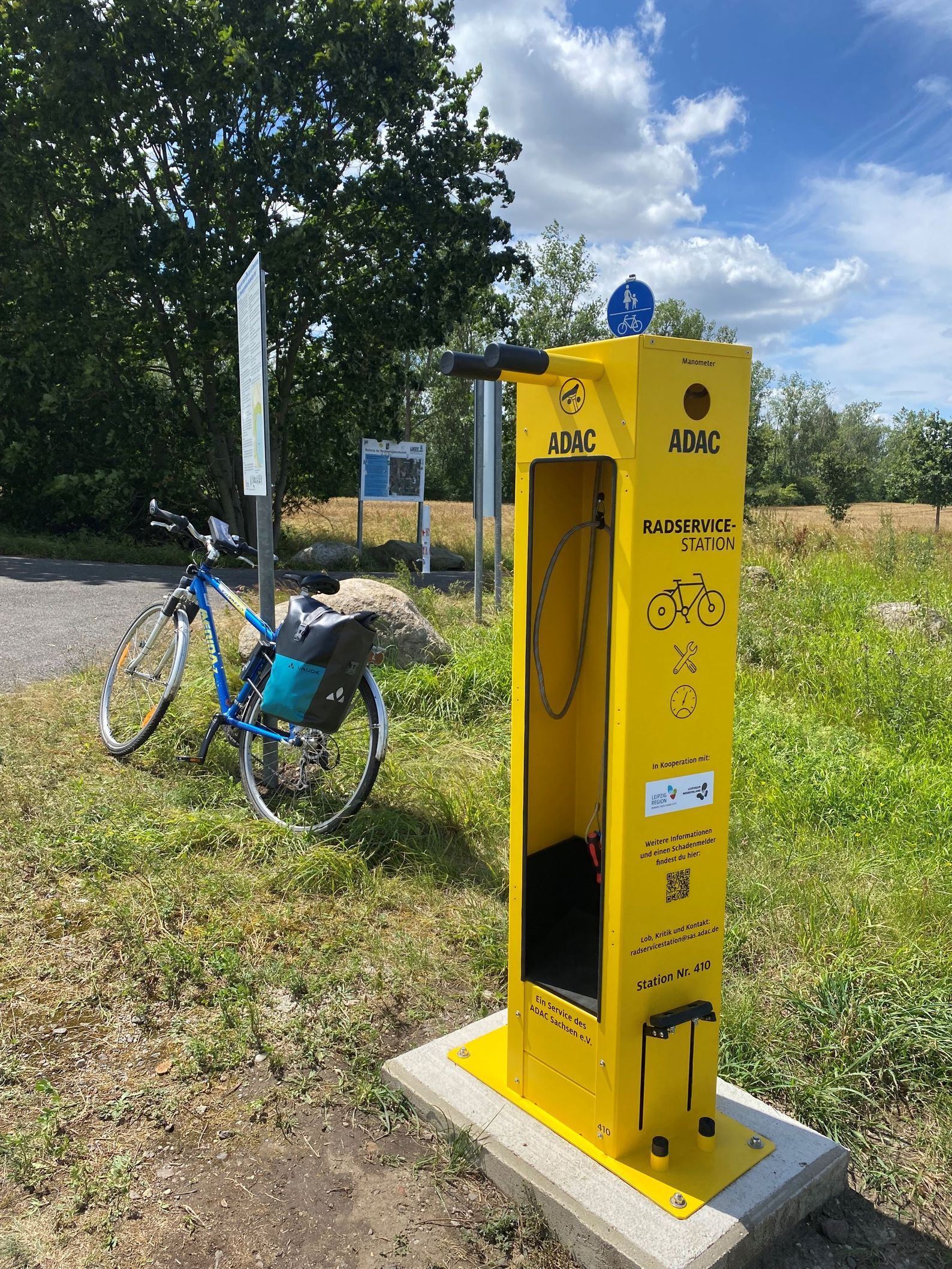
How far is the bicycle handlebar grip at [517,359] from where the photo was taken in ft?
6.31

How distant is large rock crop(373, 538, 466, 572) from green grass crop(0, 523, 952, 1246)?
11.1 m

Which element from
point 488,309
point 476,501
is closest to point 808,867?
point 476,501

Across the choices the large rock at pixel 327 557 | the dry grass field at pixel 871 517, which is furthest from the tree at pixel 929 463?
the large rock at pixel 327 557

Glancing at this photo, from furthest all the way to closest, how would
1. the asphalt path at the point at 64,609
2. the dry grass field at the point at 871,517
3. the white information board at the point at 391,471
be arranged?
the white information board at the point at 391,471
the dry grass field at the point at 871,517
the asphalt path at the point at 64,609

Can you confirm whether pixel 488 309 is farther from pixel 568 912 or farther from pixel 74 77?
pixel 568 912

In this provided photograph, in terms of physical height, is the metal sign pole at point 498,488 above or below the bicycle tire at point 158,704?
above

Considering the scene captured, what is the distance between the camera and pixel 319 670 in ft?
12.1

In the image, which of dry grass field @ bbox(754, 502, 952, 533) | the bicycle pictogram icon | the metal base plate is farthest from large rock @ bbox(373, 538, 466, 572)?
the metal base plate

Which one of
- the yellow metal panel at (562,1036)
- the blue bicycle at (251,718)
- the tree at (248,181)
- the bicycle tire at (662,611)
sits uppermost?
the tree at (248,181)

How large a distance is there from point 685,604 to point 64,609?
857 cm

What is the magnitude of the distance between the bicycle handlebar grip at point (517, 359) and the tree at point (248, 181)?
1362cm

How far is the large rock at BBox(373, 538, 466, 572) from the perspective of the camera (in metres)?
16.5

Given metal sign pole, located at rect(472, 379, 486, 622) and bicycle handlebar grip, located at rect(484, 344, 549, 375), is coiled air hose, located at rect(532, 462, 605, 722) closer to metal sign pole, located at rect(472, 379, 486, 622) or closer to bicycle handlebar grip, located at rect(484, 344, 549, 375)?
bicycle handlebar grip, located at rect(484, 344, 549, 375)

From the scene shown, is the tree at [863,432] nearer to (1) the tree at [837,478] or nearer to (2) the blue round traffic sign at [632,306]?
(1) the tree at [837,478]
